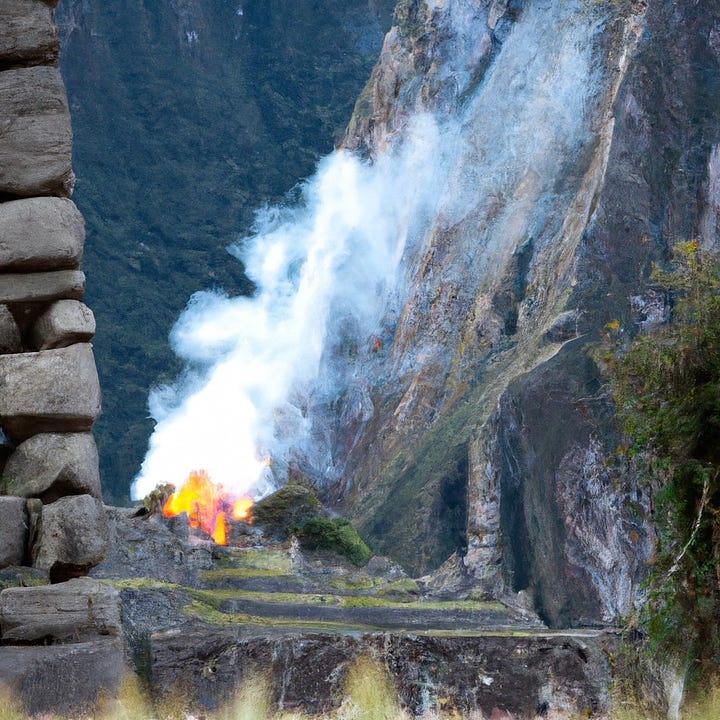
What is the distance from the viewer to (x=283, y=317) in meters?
48.5

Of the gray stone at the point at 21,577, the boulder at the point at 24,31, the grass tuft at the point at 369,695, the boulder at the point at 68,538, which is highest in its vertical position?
the boulder at the point at 24,31

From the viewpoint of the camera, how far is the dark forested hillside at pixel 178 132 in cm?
5034

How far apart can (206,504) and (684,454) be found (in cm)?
2621

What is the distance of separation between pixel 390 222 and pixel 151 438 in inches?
479

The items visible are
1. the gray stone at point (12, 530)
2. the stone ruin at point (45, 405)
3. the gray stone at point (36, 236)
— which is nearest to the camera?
the stone ruin at point (45, 405)

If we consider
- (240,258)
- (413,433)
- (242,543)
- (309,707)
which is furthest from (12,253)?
(240,258)

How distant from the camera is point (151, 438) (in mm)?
46531

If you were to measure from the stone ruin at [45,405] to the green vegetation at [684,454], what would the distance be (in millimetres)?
3566

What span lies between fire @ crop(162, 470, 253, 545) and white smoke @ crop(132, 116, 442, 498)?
128 centimetres

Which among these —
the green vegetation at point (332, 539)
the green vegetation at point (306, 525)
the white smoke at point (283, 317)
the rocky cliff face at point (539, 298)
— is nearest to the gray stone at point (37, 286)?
the rocky cliff face at point (539, 298)

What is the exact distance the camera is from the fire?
28.0 m

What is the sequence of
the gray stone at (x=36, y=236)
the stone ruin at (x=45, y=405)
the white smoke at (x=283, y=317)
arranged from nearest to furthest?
1. the stone ruin at (x=45, y=405)
2. the gray stone at (x=36, y=236)
3. the white smoke at (x=283, y=317)

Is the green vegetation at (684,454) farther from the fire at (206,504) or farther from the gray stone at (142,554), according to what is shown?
the fire at (206,504)

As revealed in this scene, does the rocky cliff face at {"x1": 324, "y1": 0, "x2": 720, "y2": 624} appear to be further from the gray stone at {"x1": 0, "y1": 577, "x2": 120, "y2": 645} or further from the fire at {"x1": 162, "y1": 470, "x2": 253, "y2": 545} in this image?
the gray stone at {"x1": 0, "y1": 577, "x2": 120, "y2": 645}
